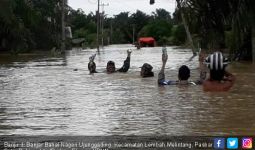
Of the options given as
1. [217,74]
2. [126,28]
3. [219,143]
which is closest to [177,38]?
[126,28]

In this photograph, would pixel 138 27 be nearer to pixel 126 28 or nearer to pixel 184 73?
pixel 126 28

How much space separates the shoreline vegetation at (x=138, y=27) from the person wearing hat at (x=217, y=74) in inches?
100

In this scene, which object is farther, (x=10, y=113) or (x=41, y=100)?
(x=41, y=100)

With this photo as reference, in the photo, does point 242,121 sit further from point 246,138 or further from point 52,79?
point 52,79

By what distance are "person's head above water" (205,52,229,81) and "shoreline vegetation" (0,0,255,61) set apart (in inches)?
110

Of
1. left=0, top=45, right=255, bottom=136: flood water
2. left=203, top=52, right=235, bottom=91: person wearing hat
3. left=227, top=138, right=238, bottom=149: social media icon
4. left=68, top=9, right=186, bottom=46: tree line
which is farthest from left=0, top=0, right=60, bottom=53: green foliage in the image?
left=227, top=138, right=238, bottom=149: social media icon

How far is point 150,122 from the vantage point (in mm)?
11320

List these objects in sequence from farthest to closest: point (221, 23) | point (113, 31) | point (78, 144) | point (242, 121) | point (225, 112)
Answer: point (113, 31)
point (221, 23)
point (225, 112)
point (242, 121)
point (78, 144)

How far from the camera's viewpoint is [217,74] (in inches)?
655

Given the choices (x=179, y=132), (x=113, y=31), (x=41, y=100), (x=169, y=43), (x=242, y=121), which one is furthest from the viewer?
(x=113, y=31)

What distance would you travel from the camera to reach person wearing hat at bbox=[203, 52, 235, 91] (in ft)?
53.1

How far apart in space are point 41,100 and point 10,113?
2.68m

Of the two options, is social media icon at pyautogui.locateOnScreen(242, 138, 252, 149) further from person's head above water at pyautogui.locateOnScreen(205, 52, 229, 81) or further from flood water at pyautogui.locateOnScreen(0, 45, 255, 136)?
person's head above water at pyautogui.locateOnScreen(205, 52, 229, 81)

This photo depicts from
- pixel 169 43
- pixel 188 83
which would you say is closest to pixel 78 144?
pixel 188 83
